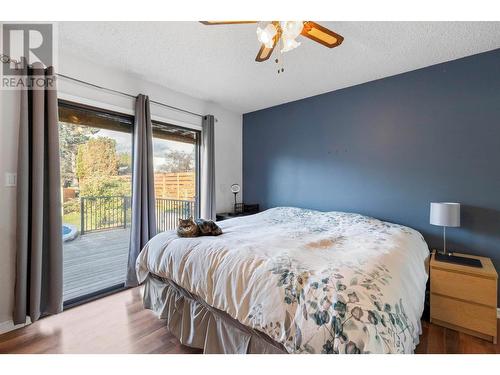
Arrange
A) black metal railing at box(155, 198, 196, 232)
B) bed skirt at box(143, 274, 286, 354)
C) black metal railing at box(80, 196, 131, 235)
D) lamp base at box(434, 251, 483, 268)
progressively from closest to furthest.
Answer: bed skirt at box(143, 274, 286, 354)
lamp base at box(434, 251, 483, 268)
black metal railing at box(80, 196, 131, 235)
black metal railing at box(155, 198, 196, 232)

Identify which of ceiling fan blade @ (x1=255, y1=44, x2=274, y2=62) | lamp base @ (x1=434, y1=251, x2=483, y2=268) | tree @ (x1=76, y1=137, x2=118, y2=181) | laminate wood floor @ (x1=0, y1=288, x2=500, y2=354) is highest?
ceiling fan blade @ (x1=255, y1=44, x2=274, y2=62)

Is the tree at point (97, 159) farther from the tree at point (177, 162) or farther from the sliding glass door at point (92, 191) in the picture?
the tree at point (177, 162)

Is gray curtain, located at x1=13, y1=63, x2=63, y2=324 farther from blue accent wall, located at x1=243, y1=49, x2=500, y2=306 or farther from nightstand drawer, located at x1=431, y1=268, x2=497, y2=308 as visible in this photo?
nightstand drawer, located at x1=431, y1=268, x2=497, y2=308

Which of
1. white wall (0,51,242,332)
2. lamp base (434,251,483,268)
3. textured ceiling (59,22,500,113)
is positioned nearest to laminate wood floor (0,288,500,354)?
white wall (0,51,242,332)

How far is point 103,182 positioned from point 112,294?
4.23 feet

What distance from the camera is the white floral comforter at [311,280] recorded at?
3.21 ft

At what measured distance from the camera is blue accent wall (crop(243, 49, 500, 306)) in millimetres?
2154

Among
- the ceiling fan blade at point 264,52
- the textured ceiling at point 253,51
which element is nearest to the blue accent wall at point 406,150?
the textured ceiling at point 253,51

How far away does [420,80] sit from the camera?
2.47 m

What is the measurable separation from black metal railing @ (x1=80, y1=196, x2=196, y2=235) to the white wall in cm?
63

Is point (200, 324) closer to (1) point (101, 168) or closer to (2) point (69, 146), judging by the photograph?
(1) point (101, 168)

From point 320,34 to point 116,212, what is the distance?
138 inches

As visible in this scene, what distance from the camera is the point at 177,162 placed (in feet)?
11.0

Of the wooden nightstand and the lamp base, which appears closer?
the wooden nightstand
